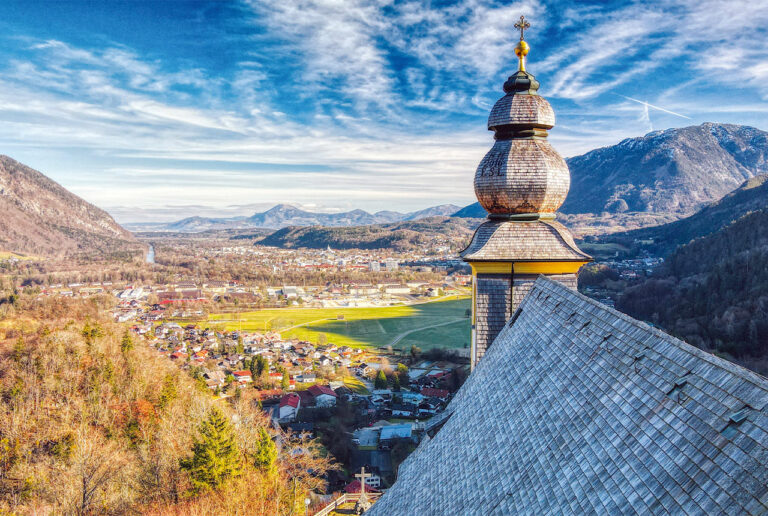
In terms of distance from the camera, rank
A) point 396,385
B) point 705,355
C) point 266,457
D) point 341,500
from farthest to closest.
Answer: point 396,385
point 341,500
point 266,457
point 705,355

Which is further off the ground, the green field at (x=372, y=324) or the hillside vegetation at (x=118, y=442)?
the hillside vegetation at (x=118, y=442)

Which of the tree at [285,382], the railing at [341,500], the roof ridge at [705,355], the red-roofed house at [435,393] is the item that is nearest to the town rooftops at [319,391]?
the tree at [285,382]

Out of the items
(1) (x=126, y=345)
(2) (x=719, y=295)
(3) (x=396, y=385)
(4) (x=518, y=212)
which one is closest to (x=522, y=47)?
(4) (x=518, y=212)

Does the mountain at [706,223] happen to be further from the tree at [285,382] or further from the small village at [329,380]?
the tree at [285,382]

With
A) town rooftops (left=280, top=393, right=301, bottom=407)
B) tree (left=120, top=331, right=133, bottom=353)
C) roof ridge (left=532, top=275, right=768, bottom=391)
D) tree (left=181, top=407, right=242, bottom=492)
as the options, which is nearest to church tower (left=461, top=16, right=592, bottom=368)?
roof ridge (left=532, top=275, right=768, bottom=391)

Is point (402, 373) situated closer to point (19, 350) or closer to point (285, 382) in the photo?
point (285, 382)

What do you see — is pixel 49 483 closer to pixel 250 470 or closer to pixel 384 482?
pixel 250 470
